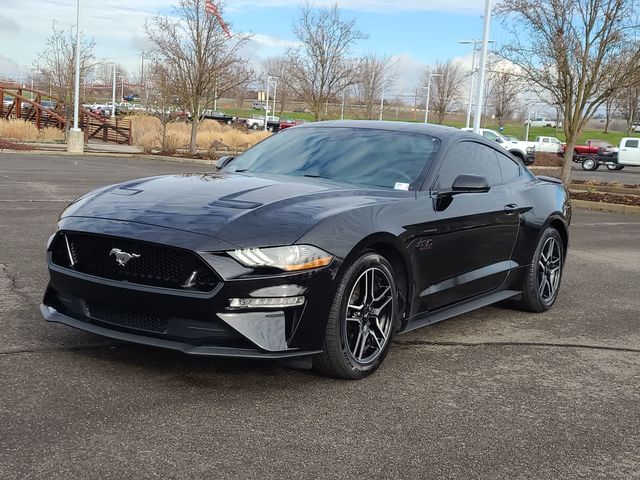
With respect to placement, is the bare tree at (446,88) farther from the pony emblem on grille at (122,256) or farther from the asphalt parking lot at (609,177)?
the pony emblem on grille at (122,256)

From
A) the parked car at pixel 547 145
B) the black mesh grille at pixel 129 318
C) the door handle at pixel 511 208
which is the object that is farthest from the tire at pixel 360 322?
the parked car at pixel 547 145

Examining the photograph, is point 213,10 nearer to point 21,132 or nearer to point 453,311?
point 21,132

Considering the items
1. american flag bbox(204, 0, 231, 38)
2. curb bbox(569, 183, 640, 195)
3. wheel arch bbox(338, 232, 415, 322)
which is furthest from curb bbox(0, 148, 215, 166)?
wheel arch bbox(338, 232, 415, 322)

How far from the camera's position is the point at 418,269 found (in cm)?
452

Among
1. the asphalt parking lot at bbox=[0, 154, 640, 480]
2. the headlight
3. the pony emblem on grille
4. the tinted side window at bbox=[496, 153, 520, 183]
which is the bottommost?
the asphalt parking lot at bbox=[0, 154, 640, 480]

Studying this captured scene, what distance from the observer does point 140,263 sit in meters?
3.72

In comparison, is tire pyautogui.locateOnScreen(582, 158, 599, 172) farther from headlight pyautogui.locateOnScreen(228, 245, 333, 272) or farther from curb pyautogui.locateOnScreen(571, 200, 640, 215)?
headlight pyautogui.locateOnScreen(228, 245, 333, 272)

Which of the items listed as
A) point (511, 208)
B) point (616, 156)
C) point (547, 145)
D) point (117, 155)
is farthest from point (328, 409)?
point (547, 145)

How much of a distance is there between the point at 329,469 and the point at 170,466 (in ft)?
2.16

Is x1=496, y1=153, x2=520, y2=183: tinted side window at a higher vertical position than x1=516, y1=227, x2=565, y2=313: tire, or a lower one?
higher

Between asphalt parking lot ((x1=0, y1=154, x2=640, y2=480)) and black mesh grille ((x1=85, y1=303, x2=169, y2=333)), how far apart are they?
324 mm

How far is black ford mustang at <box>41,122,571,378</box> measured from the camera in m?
3.61

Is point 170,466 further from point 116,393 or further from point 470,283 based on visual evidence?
point 470,283

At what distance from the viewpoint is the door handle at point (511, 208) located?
5582mm
